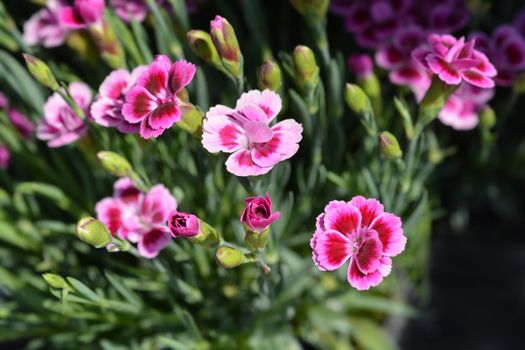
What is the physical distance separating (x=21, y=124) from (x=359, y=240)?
1.96ft

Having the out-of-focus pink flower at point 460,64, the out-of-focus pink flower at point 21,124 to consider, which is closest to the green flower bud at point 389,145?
the out-of-focus pink flower at point 460,64

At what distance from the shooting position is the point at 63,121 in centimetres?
81

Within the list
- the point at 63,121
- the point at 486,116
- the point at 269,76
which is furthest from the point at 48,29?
the point at 486,116

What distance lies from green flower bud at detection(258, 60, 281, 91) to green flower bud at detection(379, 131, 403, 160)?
0.12 m

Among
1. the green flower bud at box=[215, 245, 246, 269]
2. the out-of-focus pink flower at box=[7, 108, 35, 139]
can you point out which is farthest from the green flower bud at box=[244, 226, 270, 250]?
the out-of-focus pink flower at box=[7, 108, 35, 139]

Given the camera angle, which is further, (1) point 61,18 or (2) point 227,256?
(1) point 61,18

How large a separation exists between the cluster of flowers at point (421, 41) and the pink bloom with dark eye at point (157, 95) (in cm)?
33

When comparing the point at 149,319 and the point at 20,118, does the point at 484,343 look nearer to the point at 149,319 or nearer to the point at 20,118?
the point at 149,319

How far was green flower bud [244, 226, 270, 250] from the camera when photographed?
2.15ft

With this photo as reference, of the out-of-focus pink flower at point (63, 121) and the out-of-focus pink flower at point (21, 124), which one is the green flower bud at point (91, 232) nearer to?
the out-of-focus pink flower at point (63, 121)

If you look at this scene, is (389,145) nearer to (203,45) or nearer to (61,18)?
(203,45)

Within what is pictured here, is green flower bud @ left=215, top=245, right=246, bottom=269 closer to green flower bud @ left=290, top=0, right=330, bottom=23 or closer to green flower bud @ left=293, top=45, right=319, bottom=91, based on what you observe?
green flower bud @ left=293, top=45, right=319, bottom=91

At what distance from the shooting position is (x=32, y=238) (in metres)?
0.98

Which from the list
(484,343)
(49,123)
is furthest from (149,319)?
(484,343)
